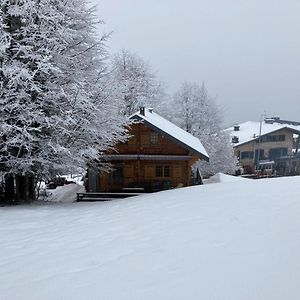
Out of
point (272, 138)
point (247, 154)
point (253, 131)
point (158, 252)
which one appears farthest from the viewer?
point (253, 131)

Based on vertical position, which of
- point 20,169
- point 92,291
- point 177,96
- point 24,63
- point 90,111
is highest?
point 177,96

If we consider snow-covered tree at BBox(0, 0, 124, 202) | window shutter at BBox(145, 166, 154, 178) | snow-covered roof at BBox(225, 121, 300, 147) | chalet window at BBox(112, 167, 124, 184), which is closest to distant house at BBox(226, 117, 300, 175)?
snow-covered roof at BBox(225, 121, 300, 147)

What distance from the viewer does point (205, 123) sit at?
114ft

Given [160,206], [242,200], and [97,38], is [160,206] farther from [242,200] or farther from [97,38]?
[97,38]

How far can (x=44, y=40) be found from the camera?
10883 mm

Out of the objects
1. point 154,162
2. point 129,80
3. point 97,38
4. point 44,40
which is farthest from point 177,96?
point 44,40

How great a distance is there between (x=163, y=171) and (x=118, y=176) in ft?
9.43

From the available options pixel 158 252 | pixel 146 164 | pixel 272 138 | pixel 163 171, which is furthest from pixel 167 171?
pixel 272 138

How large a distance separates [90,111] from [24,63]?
2467mm

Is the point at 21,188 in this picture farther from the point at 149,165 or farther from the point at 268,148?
the point at 268,148

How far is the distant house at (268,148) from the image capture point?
168ft

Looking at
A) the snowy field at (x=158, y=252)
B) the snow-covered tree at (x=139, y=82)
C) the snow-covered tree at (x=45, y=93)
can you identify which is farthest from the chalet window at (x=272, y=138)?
the snowy field at (x=158, y=252)

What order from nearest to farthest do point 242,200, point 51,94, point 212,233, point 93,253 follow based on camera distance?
1. point 93,253
2. point 212,233
3. point 242,200
4. point 51,94

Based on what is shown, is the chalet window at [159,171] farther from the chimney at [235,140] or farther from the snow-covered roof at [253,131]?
the chimney at [235,140]
